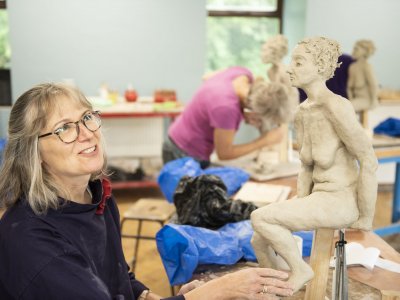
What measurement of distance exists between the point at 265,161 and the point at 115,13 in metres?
2.87

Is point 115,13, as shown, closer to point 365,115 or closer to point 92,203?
point 365,115

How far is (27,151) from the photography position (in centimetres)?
130

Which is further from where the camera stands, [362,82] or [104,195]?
[362,82]

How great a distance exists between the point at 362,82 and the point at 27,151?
3.25m

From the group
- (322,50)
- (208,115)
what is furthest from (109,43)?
(322,50)

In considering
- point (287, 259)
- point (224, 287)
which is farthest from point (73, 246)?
point (287, 259)

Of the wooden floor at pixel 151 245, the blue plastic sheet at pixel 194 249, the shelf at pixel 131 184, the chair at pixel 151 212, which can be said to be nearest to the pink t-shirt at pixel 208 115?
the chair at pixel 151 212

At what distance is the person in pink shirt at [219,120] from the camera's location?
2.78 meters

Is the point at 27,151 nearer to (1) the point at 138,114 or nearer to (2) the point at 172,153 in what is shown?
(2) the point at 172,153

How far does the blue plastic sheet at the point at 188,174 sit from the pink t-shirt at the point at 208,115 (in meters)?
0.25

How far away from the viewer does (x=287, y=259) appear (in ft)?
Answer: 4.17

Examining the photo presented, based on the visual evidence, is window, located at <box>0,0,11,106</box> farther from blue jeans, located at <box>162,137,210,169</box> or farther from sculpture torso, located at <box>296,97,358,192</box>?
sculpture torso, located at <box>296,97,358,192</box>

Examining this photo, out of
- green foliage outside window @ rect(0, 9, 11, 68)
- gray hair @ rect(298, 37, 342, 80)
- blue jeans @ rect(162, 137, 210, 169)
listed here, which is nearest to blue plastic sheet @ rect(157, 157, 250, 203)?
blue jeans @ rect(162, 137, 210, 169)

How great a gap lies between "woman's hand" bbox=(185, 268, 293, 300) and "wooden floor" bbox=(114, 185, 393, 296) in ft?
6.20
